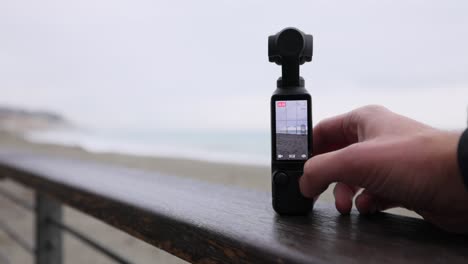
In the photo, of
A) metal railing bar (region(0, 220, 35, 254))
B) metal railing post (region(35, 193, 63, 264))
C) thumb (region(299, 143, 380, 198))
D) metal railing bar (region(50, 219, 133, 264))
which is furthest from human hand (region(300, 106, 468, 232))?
metal railing bar (region(0, 220, 35, 254))

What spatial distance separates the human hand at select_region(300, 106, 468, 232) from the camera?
383mm

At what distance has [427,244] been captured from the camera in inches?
16.1

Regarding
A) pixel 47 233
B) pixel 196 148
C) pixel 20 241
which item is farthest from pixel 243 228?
pixel 196 148

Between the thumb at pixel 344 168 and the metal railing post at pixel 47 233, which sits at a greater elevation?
the thumb at pixel 344 168

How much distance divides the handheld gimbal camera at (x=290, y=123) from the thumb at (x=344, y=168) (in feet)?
0.20

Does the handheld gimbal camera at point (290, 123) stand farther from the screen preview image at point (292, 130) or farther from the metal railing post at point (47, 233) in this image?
the metal railing post at point (47, 233)

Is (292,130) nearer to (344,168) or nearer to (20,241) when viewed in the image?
(344,168)

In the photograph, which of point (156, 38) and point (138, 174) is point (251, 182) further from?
point (138, 174)

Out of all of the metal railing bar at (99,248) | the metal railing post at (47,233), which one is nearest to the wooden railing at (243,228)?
the metal railing bar at (99,248)

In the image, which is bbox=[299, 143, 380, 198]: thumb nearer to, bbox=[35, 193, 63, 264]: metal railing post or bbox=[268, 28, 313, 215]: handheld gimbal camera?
bbox=[268, 28, 313, 215]: handheld gimbal camera

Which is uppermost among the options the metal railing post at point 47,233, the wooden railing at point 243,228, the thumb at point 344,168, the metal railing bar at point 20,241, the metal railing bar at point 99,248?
the thumb at point 344,168

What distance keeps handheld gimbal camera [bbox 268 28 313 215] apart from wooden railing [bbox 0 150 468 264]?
3 centimetres

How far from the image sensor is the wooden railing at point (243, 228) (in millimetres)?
386

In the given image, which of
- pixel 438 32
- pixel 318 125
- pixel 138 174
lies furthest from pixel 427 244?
pixel 438 32
